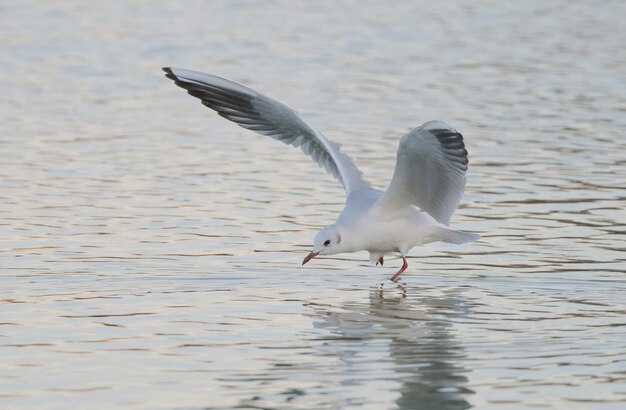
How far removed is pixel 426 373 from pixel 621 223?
13.5 ft

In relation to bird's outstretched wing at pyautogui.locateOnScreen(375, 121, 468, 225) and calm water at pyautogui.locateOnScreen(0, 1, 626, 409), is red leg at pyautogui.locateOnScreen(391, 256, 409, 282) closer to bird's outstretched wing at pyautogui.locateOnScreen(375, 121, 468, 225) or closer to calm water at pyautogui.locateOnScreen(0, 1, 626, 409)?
calm water at pyautogui.locateOnScreen(0, 1, 626, 409)

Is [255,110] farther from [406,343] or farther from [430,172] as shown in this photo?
[406,343]

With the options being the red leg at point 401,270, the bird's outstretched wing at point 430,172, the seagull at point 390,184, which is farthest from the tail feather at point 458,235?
the red leg at point 401,270

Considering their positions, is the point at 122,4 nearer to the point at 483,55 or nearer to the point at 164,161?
the point at 483,55

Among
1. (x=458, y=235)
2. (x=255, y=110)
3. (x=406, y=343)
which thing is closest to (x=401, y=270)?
(x=458, y=235)

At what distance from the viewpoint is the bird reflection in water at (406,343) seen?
7000 millimetres

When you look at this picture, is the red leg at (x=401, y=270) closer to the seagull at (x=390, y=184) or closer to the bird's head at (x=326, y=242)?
the seagull at (x=390, y=184)

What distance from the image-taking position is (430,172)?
9406mm

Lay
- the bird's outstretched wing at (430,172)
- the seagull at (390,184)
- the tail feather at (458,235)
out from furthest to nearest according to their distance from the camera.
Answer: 1. the tail feather at (458,235)
2. the seagull at (390,184)
3. the bird's outstretched wing at (430,172)

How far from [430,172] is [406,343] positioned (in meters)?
1.67

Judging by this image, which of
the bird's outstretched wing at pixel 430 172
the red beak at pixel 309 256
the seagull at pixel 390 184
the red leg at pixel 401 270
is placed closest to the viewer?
the bird's outstretched wing at pixel 430 172

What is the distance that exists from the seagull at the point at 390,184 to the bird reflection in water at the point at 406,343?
392 millimetres

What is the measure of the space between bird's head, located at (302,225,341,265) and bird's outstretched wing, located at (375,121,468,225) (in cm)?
37

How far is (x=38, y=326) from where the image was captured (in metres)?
8.23
